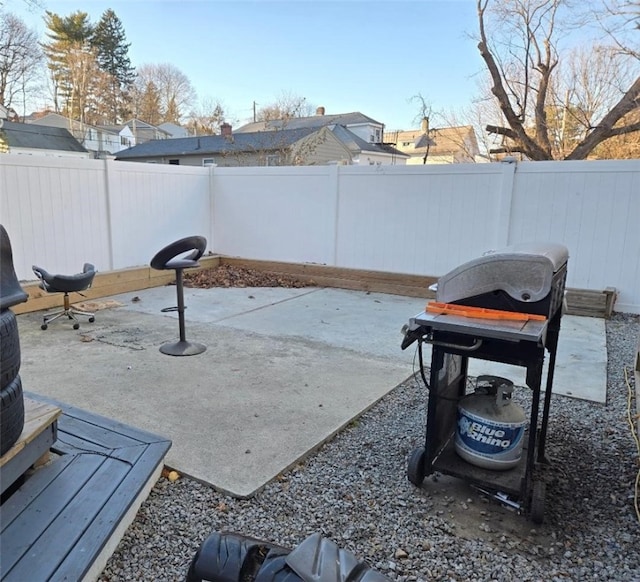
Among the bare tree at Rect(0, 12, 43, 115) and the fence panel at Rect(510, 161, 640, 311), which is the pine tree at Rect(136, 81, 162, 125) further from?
the fence panel at Rect(510, 161, 640, 311)

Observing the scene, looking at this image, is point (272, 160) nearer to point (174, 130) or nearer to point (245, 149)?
→ point (245, 149)

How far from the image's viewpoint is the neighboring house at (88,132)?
24422 mm

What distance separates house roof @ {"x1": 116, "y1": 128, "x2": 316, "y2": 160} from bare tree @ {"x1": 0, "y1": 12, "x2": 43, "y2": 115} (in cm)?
450

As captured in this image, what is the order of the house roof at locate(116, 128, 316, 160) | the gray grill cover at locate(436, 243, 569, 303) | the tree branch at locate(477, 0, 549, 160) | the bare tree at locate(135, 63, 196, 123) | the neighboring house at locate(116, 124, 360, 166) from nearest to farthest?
1. the gray grill cover at locate(436, 243, 569, 303)
2. the tree branch at locate(477, 0, 549, 160)
3. the neighboring house at locate(116, 124, 360, 166)
4. the house roof at locate(116, 128, 316, 160)
5. the bare tree at locate(135, 63, 196, 123)

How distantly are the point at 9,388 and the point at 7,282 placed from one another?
390 millimetres

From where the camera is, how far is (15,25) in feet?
48.3

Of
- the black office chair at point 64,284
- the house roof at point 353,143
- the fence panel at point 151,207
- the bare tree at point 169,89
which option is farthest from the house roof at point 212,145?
the black office chair at point 64,284

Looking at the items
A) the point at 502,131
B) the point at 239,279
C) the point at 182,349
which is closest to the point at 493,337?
the point at 182,349

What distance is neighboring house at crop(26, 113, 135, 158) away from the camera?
24.4 meters

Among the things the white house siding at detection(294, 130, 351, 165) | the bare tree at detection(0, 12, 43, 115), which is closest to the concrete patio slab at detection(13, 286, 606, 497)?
the white house siding at detection(294, 130, 351, 165)

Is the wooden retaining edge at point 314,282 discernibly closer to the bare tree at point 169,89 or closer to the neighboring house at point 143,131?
the neighboring house at point 143,131

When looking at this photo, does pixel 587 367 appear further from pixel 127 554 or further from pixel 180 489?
pixel 127 554

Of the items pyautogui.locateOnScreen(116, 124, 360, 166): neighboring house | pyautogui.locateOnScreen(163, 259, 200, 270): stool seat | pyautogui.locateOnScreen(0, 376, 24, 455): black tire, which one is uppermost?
pyautogui.locateOnScreen(116, 124, 360, 166): neighboring house

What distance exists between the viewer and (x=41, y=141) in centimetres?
1970
